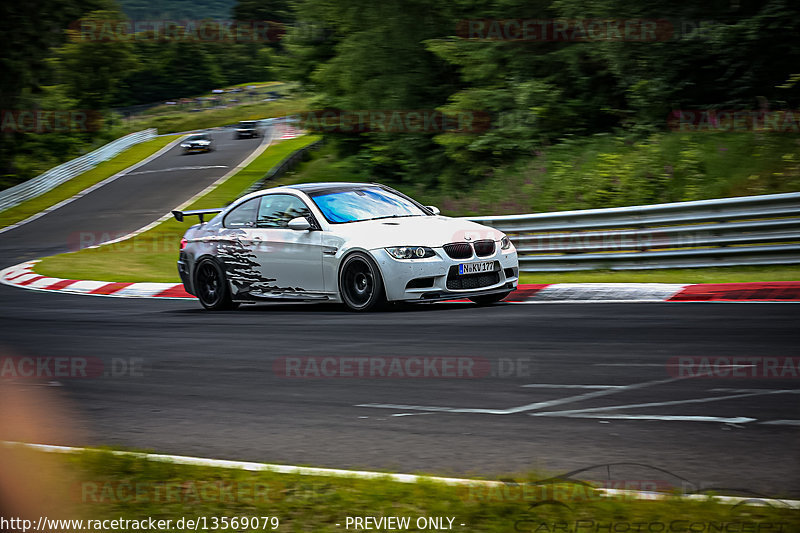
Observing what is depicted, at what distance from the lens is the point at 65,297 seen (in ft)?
53.3

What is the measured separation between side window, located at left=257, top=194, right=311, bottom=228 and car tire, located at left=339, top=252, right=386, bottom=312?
998mm

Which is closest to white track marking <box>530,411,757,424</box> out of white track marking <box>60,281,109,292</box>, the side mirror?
the side mirror

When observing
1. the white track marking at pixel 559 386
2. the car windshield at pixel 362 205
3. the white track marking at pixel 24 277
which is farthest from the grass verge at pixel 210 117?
the white track marking at pixel 559 386

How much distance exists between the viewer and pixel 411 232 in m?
11.3

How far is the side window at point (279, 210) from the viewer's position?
1237cm

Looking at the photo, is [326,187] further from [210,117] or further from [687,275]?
[210,117]

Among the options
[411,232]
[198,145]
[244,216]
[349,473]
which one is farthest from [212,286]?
[198,145]

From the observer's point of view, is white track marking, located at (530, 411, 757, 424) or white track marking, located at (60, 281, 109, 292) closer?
white track marking, located at (530, 411, 757, 424)

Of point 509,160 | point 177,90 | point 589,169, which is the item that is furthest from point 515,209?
point 177,90

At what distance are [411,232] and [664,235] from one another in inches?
158

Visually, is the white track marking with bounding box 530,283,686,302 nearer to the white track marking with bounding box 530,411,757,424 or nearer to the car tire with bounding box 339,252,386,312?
the car tire with bounding box 339,252,386,312

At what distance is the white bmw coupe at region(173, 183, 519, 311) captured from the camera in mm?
11102

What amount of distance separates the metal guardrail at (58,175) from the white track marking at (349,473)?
38.2 metres

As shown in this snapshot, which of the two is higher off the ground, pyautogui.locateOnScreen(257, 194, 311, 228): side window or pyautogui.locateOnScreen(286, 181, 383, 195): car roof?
pyautogui.locateOnScreen(286, 181, 383, 195): car roof
